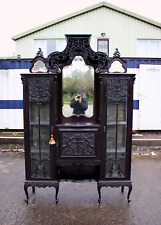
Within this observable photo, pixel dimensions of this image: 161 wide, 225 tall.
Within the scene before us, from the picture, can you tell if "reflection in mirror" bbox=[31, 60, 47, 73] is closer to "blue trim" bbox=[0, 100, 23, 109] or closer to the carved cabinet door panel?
the carved cabinet door panel

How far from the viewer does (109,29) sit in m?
9.95

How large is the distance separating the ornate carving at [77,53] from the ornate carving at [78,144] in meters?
1.14

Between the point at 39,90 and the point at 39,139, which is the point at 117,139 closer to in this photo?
the point at 39,139

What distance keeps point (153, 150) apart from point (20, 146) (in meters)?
4.40

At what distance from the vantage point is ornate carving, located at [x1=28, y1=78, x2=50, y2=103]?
3061mm

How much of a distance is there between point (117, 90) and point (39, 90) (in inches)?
51.3

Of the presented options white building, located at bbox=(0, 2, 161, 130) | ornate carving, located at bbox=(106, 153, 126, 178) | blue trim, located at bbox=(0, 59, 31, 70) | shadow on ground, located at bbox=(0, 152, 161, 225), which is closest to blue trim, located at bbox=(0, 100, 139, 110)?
blue trim, located at bbox=(0, 59, 31, 70)

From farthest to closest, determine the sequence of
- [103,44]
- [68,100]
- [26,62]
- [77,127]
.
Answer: [103,44]
[26,62]
[68,100]
[77,127]

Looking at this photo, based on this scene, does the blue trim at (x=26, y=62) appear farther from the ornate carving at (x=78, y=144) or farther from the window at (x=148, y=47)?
the ornate carving at (x=78, y=144)

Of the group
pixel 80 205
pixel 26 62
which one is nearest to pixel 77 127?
pixel 80 205

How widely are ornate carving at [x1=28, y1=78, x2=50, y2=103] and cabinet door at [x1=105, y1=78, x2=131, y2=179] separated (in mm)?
1048

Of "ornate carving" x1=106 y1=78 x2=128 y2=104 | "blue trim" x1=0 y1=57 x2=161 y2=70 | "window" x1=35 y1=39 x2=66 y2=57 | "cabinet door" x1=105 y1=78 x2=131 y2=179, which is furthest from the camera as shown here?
"window" x1=35 y1=39 x2=66 y2=57

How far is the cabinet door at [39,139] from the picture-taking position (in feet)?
10.4

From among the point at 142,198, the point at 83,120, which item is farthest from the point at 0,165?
the point at 142,198
